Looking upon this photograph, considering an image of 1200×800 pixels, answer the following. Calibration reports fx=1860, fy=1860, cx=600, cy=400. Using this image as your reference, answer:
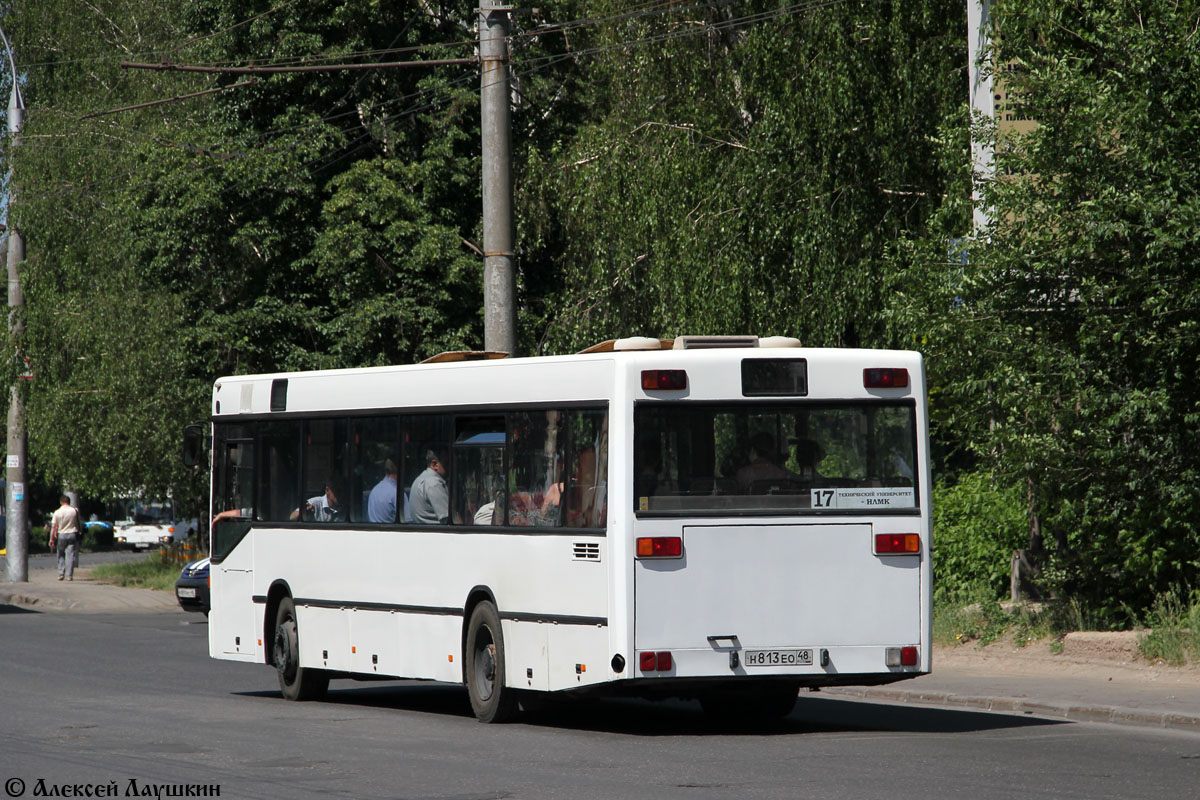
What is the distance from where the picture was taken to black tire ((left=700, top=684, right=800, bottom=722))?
1457cm

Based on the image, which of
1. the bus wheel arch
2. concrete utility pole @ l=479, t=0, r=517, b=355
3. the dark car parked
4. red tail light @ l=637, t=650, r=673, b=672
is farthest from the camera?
the dark car parked

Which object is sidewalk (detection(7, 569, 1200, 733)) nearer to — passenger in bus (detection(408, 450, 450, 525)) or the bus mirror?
passenger in bus (detection(408, 450, 450, 525))

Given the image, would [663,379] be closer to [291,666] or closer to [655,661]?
[655,661]

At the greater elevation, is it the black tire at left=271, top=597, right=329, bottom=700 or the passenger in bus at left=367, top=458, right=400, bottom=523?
the passenger in bus at left=367, top=458, right=400, bottom=523

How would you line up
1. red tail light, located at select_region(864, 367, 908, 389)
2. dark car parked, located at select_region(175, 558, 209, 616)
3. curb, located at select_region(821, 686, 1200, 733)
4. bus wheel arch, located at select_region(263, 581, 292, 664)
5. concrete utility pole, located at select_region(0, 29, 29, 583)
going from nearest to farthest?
red tail light, located at select_region(864, 367, 908, 389)
curb, located at select_region(821, 686, 1200, 733)
bus wheel arch, located at select_region(263, 581, 292, 664)
dark car parked, located at select_region(175, 558, 209, 616)
concrete utility pole, located at select_region(0, 29, 29, 583)

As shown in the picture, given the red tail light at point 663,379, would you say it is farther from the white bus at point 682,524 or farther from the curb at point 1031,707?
the curb at point 1031,707

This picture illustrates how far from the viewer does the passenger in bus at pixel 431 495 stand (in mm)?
15203

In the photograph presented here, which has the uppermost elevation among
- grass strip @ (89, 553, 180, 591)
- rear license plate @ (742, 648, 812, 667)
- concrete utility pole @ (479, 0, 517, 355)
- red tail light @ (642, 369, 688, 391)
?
concrete utility pole @ (479, 0, 517, 355)

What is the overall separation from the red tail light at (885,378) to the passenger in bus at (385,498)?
14.2 feet

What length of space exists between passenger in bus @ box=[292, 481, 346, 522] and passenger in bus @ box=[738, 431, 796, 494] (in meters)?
4.67

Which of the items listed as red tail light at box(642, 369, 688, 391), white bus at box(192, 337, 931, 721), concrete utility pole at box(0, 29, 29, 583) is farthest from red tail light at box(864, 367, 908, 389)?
concrete utility pole at box(0, 29, 29, 583)

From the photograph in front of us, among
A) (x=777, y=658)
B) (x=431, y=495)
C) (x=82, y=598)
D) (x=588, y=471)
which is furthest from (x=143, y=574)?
(x=777, y=658)

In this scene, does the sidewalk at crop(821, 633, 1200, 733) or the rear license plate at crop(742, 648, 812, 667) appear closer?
the rear license plate at crop(742, 648, 812, 667)

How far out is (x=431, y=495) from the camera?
→ 606 inches
